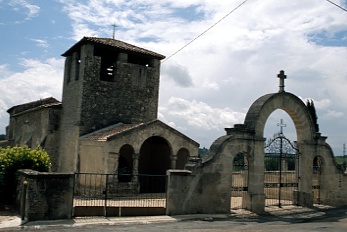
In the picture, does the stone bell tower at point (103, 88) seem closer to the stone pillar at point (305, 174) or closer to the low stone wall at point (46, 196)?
the low stone wall at point (46, 196)

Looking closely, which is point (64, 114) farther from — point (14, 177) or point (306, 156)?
point (306, 156)

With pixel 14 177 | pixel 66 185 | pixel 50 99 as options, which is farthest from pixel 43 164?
pixel 50 99

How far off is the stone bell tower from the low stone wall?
9964mm

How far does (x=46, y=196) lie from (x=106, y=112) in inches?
466

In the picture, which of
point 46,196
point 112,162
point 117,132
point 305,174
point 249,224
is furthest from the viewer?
point 117,132

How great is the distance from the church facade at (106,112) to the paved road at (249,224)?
7532 mm

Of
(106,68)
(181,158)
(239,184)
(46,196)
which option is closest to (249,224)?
(46,196)

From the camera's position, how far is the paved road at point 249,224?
394 inches

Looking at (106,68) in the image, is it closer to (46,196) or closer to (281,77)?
(281,77)

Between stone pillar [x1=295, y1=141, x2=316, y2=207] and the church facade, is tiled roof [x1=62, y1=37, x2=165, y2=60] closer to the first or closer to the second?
the church facade

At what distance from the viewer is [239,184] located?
64.7 ft

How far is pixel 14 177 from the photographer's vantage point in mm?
12836

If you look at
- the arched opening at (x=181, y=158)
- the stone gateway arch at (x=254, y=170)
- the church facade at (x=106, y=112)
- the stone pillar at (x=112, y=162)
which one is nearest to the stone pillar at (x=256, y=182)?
the stone gateway arch at (x=254, y=170)

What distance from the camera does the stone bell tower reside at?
70.8 feet
